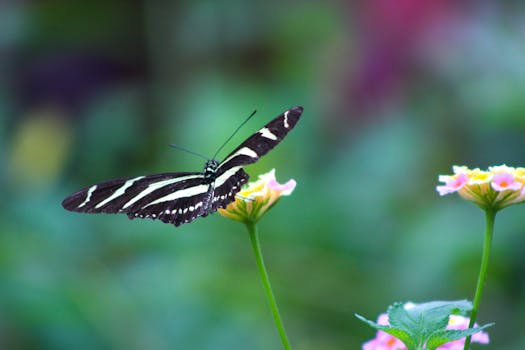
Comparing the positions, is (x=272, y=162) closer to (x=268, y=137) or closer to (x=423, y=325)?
(x=268, y=137)

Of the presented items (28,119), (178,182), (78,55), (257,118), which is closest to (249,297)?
(257,118)

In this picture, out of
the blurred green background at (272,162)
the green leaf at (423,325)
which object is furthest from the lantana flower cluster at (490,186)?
the blurred green background at (272,162)

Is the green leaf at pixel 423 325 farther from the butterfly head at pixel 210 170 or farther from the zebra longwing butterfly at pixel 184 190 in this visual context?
the butterfly head at pixel 210 170

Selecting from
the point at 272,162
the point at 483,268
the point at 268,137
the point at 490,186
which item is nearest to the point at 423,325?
the point at 483,268

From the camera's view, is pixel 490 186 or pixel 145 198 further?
pixel 145 198

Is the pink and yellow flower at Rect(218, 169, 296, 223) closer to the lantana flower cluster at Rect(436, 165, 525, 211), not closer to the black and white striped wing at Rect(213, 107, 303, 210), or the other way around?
the black and white striped wing at Rect(213, 107, 303, 210)

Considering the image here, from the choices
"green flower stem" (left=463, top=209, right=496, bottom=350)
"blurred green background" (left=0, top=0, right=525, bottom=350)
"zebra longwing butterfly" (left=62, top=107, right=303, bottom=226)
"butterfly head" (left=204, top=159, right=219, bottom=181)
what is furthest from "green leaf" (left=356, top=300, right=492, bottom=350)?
"blurred green background" (left=0, top=0, right=525, bottom=350)
